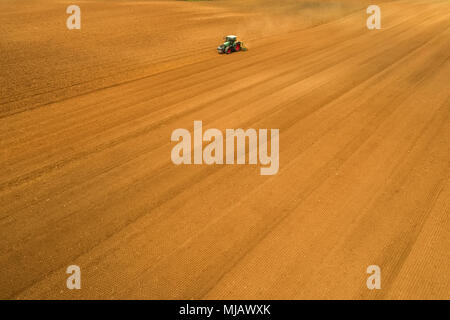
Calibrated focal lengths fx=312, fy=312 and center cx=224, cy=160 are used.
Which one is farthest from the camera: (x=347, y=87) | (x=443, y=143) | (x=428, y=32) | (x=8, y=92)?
(x=428, y=32)

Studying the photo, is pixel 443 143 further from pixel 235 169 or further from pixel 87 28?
pixel 87 28

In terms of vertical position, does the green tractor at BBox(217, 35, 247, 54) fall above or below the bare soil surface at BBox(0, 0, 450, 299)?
above

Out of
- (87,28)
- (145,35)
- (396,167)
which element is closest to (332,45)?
(145,35)

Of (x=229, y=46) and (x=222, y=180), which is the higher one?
(x=229, y=46)

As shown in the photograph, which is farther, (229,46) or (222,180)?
(229,46)

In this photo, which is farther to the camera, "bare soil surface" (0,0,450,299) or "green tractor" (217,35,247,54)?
"green tractor" (217,35,247,54)

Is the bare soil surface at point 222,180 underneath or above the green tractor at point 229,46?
underneath

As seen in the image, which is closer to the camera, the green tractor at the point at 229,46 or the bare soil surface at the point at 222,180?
the bare soil surface at the point at 222,180

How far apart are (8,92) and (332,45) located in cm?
1374

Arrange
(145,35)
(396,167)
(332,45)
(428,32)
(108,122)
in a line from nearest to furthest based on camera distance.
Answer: (396,167)
(108,122)
(332,45)
(145,35)
(428,32)

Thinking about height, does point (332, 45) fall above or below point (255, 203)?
above

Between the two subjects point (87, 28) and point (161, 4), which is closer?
point (87, 28)

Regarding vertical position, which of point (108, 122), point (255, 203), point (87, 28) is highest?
point (87, 28)

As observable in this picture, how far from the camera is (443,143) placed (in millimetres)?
6910
